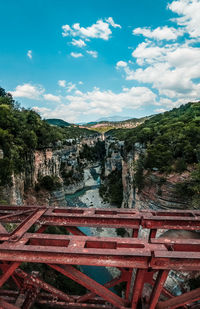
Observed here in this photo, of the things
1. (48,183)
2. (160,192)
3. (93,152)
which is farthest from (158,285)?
(93,152)

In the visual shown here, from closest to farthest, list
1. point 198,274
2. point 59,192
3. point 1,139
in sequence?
point 198,274, point 1,139, point 59,192

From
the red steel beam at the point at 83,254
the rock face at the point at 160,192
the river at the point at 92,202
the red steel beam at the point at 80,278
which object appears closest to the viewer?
the red steel beam at the point at 83,254

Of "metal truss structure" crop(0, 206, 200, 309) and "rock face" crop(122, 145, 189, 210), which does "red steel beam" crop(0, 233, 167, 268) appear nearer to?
"metal truss structure" crop(0, 206, 200, 309)

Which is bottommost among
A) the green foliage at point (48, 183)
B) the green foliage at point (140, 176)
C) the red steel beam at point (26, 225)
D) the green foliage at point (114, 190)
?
the green foliage at point (114, 190)

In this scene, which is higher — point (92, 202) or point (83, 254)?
point (83, 254)

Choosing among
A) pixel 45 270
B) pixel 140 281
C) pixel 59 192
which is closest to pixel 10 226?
pixel 45 270

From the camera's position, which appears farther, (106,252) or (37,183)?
(37,183)

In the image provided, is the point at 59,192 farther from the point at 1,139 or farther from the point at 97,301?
the point at 97,301

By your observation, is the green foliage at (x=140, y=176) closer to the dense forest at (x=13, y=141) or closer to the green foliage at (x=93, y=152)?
the dense forest at (x=13, y=141)

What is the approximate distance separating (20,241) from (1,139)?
1383 centimetres

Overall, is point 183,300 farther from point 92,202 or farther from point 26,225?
point 92,202

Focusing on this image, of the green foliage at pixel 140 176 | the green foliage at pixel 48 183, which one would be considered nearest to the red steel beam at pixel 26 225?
the green foliage at pixel 140 176

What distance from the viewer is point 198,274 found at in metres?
9.79

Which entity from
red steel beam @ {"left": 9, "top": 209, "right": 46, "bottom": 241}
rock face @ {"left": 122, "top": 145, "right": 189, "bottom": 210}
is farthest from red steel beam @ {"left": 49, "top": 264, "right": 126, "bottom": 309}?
rock face @ {"left": 122, "top": 145, "right": 189, "bottom": 210}
